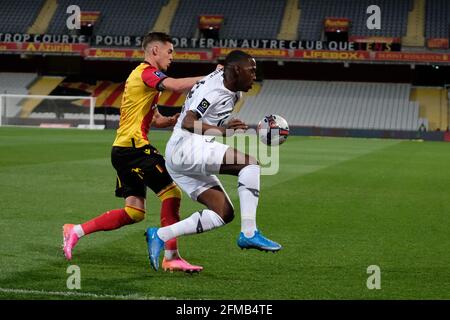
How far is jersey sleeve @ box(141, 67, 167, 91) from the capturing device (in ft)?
22.9

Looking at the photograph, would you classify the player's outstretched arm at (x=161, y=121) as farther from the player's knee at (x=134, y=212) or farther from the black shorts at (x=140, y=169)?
the player's knee at (x=134, y=212)

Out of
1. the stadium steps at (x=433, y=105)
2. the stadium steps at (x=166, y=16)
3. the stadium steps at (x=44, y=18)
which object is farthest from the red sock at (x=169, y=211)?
the stadium steps at (x=44, y=18)

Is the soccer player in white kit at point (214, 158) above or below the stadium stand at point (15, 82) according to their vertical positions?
below

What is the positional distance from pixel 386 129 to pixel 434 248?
36287mm

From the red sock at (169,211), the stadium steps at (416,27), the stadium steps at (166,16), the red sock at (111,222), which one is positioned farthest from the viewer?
the stadium steps at (166,16)

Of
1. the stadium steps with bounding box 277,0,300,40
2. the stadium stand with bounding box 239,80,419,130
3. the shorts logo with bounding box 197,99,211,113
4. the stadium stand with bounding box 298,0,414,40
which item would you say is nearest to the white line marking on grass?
the shorts logo with bounding box 197,99,211,113

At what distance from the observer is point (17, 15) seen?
52281mm

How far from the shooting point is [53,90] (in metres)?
49.8

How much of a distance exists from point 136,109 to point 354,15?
142 ft

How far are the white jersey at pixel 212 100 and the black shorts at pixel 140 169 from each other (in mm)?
580

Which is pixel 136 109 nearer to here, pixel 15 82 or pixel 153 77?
pixel 153 77

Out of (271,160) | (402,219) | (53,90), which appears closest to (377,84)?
(53,90)

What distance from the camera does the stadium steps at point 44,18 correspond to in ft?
167
